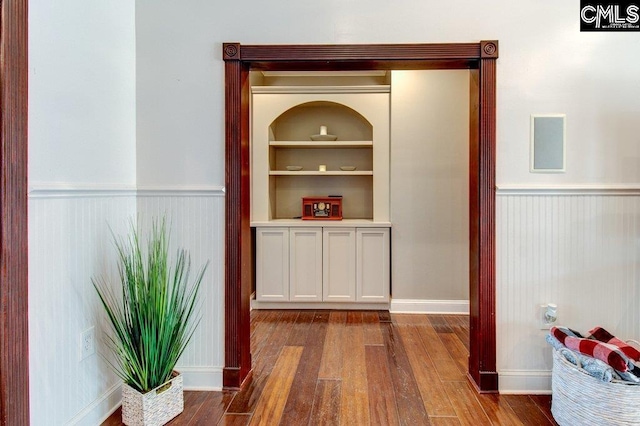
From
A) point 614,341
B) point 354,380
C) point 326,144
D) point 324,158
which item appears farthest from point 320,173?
point 614,341

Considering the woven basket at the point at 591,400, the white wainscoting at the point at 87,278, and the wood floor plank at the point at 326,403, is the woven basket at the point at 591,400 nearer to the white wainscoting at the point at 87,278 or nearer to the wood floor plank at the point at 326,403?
the wood floor plank at the point at 326,403

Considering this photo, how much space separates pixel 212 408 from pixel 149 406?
0.35 m

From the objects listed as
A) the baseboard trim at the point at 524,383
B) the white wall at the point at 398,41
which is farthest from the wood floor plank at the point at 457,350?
the white wall at the point at 398,41

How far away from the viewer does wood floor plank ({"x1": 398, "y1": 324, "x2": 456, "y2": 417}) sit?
81.7 inches

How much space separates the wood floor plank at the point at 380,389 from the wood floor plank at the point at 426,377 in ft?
0.58

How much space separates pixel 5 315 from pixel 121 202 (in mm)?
926

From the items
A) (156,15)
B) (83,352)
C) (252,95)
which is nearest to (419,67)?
(156,15)

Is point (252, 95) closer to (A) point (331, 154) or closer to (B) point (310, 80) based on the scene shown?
(B) point (310, 80)

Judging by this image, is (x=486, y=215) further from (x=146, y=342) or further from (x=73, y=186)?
(x=73, y=186)

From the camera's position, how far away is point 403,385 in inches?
91.7

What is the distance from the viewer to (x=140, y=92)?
2318 millimetres

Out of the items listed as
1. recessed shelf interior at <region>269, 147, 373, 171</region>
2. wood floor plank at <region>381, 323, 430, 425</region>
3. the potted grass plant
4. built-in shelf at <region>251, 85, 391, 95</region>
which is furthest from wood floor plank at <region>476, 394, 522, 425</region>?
built-in shelf at <region>251, 85, 391, 95</region>

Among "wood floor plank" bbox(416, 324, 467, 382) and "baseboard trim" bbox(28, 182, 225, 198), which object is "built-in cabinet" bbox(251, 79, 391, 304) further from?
"baseboard trim" bbox(28, 182, 225, 198)

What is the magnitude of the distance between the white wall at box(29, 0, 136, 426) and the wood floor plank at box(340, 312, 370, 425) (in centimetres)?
125
